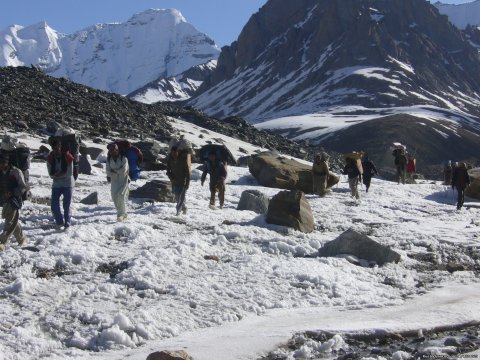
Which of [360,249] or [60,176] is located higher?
[60,176]

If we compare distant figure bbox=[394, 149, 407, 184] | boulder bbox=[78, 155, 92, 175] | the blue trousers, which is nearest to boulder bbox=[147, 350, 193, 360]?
the blue trousers

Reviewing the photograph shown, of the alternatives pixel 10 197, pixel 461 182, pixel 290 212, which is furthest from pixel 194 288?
pixel 461 182

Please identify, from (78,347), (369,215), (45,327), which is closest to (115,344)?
(78,347)

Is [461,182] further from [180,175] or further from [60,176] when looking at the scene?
[60,176]

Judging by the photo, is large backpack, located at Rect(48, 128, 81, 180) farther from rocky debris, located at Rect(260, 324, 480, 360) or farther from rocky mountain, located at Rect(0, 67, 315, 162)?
rocky mountain, located at Rect(0, 67, 315, 162)

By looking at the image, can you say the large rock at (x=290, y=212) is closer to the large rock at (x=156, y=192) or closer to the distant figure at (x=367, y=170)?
the large rock at (x=156, y=192)

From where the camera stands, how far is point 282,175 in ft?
84.2

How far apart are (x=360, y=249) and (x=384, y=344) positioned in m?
4.84

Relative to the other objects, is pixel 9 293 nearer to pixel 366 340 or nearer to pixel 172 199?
pixel 366 340

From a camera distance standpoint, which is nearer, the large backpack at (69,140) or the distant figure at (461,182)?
the large backpack at (69,140)

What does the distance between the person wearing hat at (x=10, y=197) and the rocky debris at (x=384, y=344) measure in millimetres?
6037

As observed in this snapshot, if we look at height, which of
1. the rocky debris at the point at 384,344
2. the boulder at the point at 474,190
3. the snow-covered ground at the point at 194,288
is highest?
the boulder at the point at 474,190

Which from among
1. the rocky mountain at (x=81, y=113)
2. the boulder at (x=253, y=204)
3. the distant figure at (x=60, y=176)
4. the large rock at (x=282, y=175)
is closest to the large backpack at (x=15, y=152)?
the distant figure at (x=60, y=176)

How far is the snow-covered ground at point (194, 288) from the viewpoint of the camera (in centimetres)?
879
